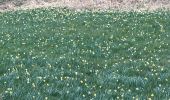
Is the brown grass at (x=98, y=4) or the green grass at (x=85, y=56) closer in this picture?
the green grass at (x=85, y=56)

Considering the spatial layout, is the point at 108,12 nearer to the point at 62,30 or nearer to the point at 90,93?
the point at 62,30

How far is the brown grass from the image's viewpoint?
116 feet

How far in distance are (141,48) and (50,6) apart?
17127 mm

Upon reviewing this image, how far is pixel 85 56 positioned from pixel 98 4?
738 inches

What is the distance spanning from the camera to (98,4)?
121ft

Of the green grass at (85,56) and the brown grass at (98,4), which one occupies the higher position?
the green grass at (85,56)

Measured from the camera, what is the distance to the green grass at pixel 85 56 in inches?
527

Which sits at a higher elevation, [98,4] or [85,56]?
[85,56]

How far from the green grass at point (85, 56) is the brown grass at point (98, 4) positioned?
14.3ft

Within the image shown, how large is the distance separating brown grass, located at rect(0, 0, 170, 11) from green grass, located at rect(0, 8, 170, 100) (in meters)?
4.37

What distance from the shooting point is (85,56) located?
1864 cm

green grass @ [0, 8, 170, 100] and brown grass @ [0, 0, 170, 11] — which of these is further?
brown grass @ [0, 0, 170, 11]

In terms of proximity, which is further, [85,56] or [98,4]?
[98,4]

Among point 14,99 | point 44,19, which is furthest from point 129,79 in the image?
point 44,19
